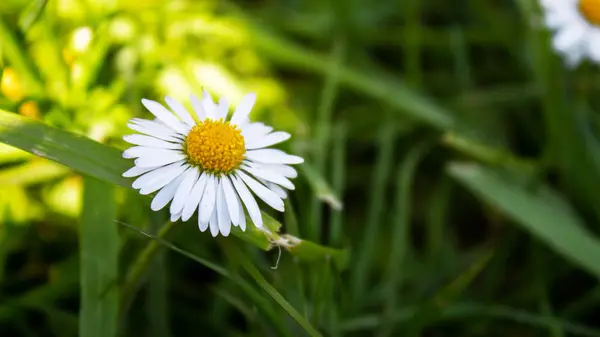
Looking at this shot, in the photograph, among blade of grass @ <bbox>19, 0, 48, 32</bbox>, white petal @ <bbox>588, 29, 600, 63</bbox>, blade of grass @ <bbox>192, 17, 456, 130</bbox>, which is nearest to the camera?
blade of grass @ <bbox>19, 0, 48, 32</bbox>

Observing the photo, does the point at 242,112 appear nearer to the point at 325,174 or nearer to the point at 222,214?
the point at 222,214

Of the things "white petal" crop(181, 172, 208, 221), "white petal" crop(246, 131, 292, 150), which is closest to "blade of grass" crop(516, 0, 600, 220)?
"white petal" crop(246, 131, 292, 150)

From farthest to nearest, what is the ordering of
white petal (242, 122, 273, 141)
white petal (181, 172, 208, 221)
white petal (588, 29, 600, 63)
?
1. white petal (588, 29, 600, 63)
2. white petal (242, 122, 273, 141)
3. white petal (181, 172, 208, 221)

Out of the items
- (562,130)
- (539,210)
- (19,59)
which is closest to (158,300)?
(19,59)

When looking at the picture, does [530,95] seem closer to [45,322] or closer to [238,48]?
[238,48]

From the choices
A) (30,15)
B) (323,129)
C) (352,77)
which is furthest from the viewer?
(352,77)

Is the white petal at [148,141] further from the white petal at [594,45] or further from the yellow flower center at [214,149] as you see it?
the white petal at [594,45]

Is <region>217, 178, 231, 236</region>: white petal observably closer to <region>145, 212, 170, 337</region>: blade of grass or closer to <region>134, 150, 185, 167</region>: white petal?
<region>134, 150, 185, 167</region>: white petal

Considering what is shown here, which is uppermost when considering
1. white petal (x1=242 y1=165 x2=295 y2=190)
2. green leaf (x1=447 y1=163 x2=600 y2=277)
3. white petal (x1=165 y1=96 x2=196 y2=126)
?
green leaf (x1=447 y1=163 x2=600 y2=277)
